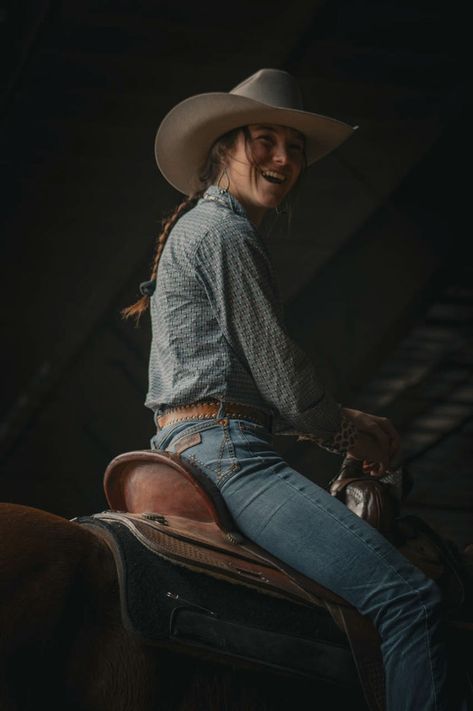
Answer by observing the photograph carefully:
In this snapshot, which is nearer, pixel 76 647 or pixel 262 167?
pixel 76 647

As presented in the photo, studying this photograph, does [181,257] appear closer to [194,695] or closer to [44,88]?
[194,695]

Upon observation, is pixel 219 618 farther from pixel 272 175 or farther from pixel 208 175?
pixel 208 175

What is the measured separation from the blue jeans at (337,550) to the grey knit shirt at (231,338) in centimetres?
12

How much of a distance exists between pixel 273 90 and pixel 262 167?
0.30 m

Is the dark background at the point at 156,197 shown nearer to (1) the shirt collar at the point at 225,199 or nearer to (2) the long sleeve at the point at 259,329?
(1) the shirt collar at the point at 225,199

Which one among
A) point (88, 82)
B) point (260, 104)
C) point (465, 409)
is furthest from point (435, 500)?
point (260, 104)

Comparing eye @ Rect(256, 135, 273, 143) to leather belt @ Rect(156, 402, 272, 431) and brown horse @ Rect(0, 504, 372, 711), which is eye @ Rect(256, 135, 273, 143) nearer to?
leather belt @ Rect(156, 402, 272, 431)

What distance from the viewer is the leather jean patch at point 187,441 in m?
2.89

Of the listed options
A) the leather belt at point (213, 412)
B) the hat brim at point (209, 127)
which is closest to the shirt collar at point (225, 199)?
the hat brim at point (209, 127)

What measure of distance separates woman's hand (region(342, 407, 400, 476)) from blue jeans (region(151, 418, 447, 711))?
289 mm

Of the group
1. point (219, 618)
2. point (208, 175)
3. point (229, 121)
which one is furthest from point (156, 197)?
point (219, 618)

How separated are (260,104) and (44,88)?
11.8 feet

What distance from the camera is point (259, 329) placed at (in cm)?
294

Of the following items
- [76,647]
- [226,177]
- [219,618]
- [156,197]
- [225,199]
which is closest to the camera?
[76,647]
